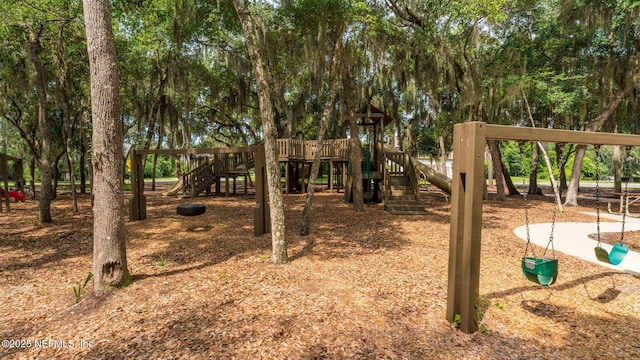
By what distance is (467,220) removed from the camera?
127 inches

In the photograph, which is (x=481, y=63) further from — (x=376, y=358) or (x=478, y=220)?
(x=376, y=358)

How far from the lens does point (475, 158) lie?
122 inches

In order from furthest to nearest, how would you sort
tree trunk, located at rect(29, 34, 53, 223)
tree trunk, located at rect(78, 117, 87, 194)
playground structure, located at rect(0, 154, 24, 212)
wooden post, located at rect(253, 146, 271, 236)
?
tree trunk, located at rect(78, 117, 87, 194) < playground structure, located at rect(0, 154, 24, 212) < tree trunk, located at rect(29, 34, 53, 223) < wooden post, located at rect(253, 146, 271, 236)

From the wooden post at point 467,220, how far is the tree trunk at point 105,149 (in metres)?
4.21

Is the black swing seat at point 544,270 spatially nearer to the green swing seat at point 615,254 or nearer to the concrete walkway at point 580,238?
the green swing seat at point 615,254

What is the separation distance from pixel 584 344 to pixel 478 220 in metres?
1.62

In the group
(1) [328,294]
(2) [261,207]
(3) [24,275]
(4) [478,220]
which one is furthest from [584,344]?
(3) [24,275]

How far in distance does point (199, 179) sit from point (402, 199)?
10.8m

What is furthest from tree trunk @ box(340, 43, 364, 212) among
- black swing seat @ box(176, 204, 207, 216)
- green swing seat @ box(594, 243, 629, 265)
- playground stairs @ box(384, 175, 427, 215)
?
green swing seat @ box(594, 243, 629, 265)

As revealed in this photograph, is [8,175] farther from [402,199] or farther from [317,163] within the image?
[402,199]

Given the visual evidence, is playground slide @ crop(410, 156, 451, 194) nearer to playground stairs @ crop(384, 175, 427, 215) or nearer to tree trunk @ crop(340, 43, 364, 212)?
playground stairs @ crop(384, 175, 427, 215)

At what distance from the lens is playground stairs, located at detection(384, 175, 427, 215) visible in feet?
35.7

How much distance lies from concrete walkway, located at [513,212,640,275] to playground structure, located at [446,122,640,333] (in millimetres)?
3765

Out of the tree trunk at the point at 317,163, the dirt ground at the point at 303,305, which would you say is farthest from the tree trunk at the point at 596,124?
the tree trunk at the point at 317,163
